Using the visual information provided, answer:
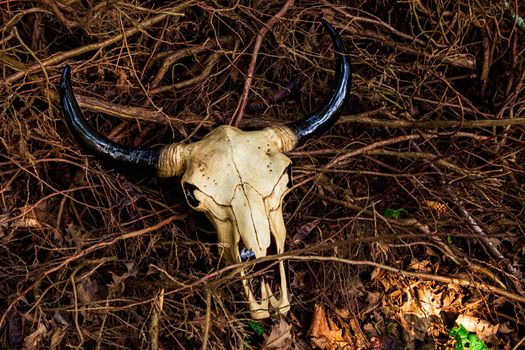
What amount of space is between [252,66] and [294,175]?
0.72 m

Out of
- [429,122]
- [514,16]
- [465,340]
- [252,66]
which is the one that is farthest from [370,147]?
[514,16]

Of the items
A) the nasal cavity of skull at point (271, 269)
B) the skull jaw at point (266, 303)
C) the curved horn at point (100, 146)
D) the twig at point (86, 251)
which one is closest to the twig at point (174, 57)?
the curved horn at point (100, 146)

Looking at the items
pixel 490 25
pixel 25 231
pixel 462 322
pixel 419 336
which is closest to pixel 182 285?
pixel 25 231

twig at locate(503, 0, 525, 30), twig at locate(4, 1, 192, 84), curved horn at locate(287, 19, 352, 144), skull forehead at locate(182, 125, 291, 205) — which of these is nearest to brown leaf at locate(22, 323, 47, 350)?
skull forehead at locate(182, 125, 291, 205)

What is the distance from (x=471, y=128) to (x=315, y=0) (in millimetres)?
1327

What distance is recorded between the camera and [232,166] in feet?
8.54

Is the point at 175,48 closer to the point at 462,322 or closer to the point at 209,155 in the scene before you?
the point at 209,155

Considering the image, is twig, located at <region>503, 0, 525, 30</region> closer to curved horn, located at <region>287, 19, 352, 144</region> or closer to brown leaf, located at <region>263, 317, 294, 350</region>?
curved horn, located at <region>287, 19, 352, 144</region>

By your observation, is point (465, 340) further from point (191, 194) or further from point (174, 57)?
point (174, 57)

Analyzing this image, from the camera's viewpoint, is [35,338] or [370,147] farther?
A: [370,147]

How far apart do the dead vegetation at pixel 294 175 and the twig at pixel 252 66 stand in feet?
0.05

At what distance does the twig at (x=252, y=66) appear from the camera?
3.11m

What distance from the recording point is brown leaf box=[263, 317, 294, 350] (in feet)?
9.46

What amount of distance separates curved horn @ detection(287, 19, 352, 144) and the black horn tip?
76cm
